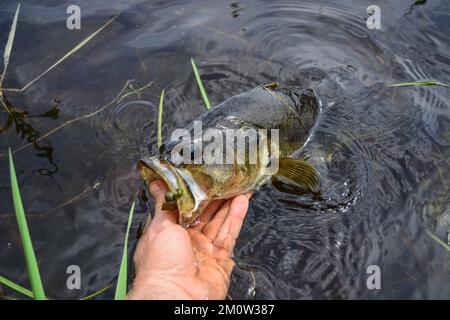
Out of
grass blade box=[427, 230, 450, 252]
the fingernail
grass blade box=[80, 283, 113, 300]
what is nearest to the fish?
the fingernail

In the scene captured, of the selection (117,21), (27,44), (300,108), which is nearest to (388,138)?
(300,108)

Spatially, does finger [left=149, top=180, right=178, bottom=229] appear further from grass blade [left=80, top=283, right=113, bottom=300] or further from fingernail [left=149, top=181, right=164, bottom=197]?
grass blade [left=80, top=283, right=113, bottom=300]

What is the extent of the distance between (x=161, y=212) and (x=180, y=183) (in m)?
0.33

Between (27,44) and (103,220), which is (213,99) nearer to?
(103,220)

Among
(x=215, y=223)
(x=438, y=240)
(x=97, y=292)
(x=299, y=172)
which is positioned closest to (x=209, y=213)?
(x=215, y=223)

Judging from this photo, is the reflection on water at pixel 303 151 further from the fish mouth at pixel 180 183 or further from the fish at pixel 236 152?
the fish mouth at pixel 180 183

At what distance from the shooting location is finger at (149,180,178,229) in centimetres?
281

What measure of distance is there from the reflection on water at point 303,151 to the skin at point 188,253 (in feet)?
0.64

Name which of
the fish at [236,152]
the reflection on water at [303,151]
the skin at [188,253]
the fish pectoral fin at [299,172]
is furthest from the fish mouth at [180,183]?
the fish pectoral fin at [299,172]

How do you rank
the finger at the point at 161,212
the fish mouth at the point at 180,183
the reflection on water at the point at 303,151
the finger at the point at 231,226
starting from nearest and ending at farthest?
the fish mouth at the point at 180,183, the finger at the point at 161,212, the finger at the point at 231,226, the reflection on water at the point at 303,151

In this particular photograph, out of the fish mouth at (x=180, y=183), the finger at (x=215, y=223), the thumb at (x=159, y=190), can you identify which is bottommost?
the finger at (x=215, y=223)

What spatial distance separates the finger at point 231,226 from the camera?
9.98ft

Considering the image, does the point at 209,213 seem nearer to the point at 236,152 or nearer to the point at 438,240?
the point at 236,152

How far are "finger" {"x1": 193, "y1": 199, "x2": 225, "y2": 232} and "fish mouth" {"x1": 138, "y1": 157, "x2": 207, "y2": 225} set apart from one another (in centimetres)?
42
